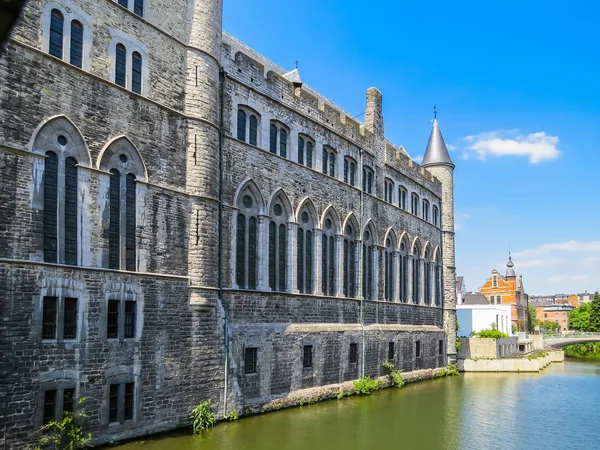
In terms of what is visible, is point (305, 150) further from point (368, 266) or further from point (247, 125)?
point (368, 266)

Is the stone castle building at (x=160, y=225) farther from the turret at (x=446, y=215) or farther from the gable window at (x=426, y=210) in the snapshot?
the turret at (x=446, y=215)

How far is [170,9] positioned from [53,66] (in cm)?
466

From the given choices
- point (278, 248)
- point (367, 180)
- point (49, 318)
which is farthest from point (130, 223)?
point (367, 180)

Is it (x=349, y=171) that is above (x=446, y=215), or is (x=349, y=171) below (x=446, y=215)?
above

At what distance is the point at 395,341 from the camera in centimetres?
2988

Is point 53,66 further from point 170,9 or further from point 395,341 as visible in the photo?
point 395,341

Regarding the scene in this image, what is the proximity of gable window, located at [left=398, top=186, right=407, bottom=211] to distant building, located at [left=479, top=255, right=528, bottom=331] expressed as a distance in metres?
52.6

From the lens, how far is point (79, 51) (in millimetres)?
14898

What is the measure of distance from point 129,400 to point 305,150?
12.2 m

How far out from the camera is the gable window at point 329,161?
25.3 metres

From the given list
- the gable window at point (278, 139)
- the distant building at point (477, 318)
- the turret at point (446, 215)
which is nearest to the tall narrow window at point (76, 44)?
the gable window at point (278, 139)

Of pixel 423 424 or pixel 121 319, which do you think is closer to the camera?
pixel 121 319

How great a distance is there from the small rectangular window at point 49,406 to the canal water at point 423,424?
6.12 feet

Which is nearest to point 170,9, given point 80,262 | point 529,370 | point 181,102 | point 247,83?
point 181,102
